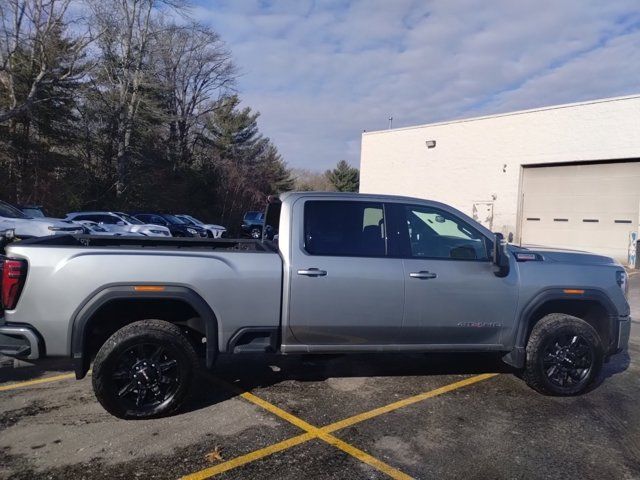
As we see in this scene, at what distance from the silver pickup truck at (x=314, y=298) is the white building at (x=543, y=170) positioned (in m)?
18.9

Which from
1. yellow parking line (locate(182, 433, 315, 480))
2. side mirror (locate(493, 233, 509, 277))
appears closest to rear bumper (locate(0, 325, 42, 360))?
yellow parking line (locate(182, 433, 315, 480))

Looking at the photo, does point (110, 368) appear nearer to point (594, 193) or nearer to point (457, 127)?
point (594, 193)

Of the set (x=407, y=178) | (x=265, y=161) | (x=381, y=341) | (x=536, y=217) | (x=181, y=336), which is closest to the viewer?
(x=181, y=336)

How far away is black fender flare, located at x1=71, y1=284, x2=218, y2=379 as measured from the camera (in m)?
3.97

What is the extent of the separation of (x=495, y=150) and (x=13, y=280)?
2475 cm

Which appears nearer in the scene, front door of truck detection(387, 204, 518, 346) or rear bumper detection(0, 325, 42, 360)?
rear bumper detection(0, 325, 42, 360)

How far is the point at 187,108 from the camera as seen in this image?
47.1 metres

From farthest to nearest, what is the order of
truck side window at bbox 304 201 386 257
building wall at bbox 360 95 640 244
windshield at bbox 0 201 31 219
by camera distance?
building wall at bbox 360 95 640 244 < windshield at bbox 0 201 31 219 < truck side window at bbox 304 201 386 257

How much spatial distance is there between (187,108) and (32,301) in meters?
46.1

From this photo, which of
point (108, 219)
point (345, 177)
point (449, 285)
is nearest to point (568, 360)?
point (449, 285)

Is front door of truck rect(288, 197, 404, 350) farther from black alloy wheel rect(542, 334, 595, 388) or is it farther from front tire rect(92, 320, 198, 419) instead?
black alloy wheel rect(542, 334, 595, 388)

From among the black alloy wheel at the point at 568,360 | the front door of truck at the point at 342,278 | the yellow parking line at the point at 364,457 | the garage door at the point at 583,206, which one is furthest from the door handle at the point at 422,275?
the garage door at the point at 583,206

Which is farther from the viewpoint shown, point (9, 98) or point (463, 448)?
point (9, 98)

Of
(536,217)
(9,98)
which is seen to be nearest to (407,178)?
(536,217)
